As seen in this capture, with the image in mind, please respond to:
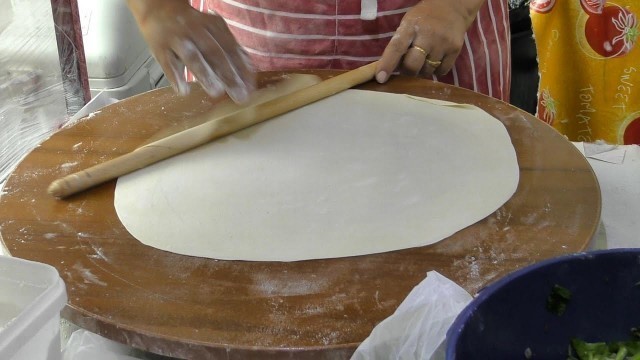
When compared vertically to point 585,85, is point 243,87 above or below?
above

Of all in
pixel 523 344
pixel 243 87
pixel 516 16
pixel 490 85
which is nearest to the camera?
pixel 523 344

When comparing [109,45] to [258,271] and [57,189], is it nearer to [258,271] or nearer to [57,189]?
[57,189]

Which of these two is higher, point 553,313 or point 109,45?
point 553,313

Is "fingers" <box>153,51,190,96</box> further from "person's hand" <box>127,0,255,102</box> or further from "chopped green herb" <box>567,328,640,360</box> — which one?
"chopped green herb" <box>567,328,640,360</box>

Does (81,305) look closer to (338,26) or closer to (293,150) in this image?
(293,150)

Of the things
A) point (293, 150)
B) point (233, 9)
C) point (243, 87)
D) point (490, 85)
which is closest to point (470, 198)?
point (293, 150)

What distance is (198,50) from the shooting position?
129cm

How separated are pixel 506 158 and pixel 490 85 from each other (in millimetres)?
479

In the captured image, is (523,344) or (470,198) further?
(470,198)

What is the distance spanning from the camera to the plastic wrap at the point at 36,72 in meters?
1.64

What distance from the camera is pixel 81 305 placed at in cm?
87

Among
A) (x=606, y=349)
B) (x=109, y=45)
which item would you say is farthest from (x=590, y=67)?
(x=606, y=349)

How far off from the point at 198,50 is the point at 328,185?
0.40 meters

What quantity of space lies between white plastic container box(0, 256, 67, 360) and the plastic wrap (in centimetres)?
102
